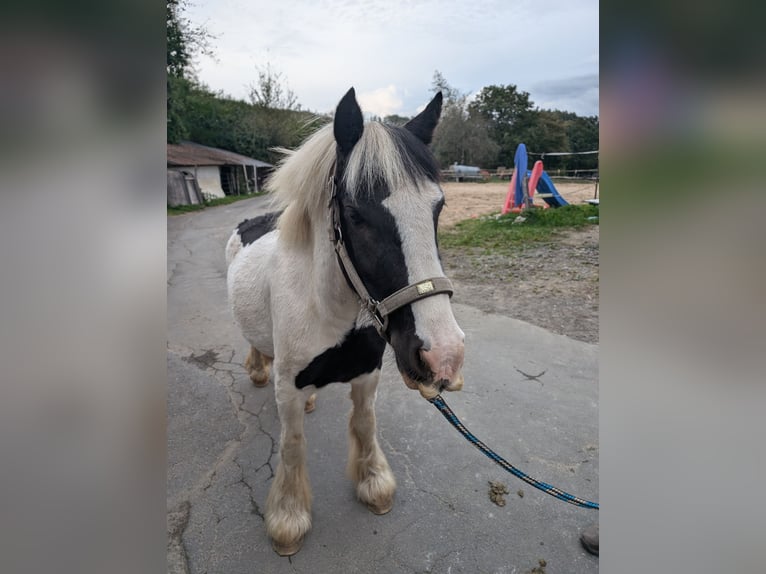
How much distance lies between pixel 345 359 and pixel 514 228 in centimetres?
901

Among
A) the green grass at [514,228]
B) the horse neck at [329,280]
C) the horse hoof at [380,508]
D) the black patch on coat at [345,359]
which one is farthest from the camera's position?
the green grass at [514,228]

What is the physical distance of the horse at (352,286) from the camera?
1191 millimetres

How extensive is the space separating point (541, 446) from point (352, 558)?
56.5 inches

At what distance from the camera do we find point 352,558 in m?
1.86

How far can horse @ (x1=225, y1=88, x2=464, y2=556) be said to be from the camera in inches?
46.9

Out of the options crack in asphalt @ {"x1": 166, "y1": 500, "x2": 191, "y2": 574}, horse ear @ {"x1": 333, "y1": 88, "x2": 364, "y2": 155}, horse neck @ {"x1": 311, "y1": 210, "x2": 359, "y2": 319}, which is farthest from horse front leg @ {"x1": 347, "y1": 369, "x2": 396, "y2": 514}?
horse ear @ {"x1": 333, "y1": 88, "x2": 364, "y2": 155}

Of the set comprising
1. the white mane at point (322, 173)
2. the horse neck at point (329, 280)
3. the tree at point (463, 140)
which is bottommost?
the horse neck at point (329, 280)

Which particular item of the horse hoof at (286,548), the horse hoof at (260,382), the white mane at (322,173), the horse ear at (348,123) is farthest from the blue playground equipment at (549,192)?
the horse hoof at (286,548)

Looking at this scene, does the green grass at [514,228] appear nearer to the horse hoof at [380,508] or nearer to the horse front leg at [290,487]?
the horse hoof at [380,508]

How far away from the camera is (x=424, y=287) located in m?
1.16

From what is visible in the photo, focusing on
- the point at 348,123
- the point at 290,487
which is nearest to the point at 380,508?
the point at 290,487

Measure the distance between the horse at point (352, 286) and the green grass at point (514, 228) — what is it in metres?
6.91
